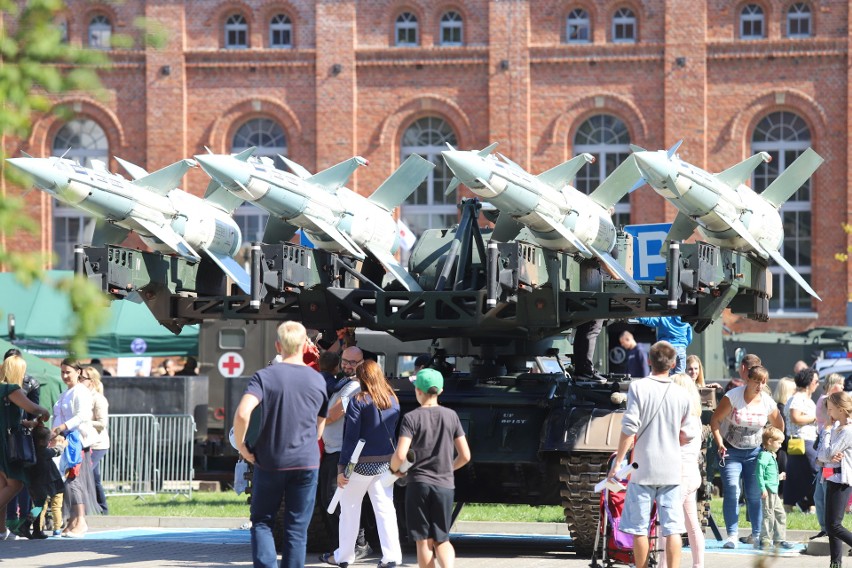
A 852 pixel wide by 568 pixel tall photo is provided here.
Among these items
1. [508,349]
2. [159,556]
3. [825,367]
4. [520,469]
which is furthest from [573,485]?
[825,367]

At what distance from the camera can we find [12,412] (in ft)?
44.9

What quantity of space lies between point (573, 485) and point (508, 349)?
6.85 ft

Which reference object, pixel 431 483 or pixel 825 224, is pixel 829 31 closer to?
pixel 825 224

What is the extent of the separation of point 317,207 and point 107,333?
13.6 m

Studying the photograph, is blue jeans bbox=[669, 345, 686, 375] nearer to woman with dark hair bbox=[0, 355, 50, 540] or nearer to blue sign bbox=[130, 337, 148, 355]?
woman with dark hair bbox=[0, 355, 50, 540]

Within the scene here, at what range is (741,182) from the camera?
1455cm

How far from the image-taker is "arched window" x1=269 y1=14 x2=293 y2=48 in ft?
130

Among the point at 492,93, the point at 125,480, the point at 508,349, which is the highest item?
the point at 492,93

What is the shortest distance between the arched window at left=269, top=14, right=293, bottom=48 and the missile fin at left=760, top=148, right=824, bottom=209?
25759 mm

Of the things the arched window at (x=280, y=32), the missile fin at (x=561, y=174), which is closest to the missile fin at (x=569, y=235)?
the missile fin at (x=561, y=174)

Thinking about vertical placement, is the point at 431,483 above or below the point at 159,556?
above

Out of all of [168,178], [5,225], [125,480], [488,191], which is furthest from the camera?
[125,480]

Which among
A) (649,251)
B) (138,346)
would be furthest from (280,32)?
(649,251)

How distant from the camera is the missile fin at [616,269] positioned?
1331 centimetres
